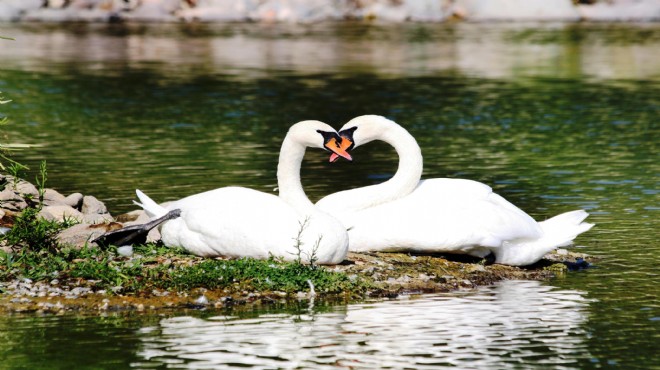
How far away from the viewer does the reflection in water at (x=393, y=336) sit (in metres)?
11.0

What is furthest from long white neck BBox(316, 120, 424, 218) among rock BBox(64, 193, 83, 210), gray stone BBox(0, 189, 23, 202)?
gray stone BBox(0, 189, 23, 202)

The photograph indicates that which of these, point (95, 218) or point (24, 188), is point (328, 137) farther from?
point (24, 188)

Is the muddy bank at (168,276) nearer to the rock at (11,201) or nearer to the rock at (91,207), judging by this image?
the rock at (11,201)

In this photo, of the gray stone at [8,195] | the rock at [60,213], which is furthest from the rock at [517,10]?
the gray stone at [8,195]

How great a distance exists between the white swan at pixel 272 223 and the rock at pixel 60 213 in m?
1.74

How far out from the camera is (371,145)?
25.7m

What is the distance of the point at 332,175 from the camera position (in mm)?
21766

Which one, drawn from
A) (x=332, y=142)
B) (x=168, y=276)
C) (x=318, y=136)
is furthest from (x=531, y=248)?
(x=168, y=276)

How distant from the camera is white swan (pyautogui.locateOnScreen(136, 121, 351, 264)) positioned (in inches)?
540

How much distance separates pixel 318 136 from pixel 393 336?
9.88 ft

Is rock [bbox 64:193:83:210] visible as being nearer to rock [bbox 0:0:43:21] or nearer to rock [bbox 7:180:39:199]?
rock [bbox 7:180:39:199]

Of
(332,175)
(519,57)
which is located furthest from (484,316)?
(519,57)

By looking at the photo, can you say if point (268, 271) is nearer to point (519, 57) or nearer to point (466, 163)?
point (466, 163)

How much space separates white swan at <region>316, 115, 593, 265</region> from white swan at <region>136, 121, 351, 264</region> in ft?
1.63
